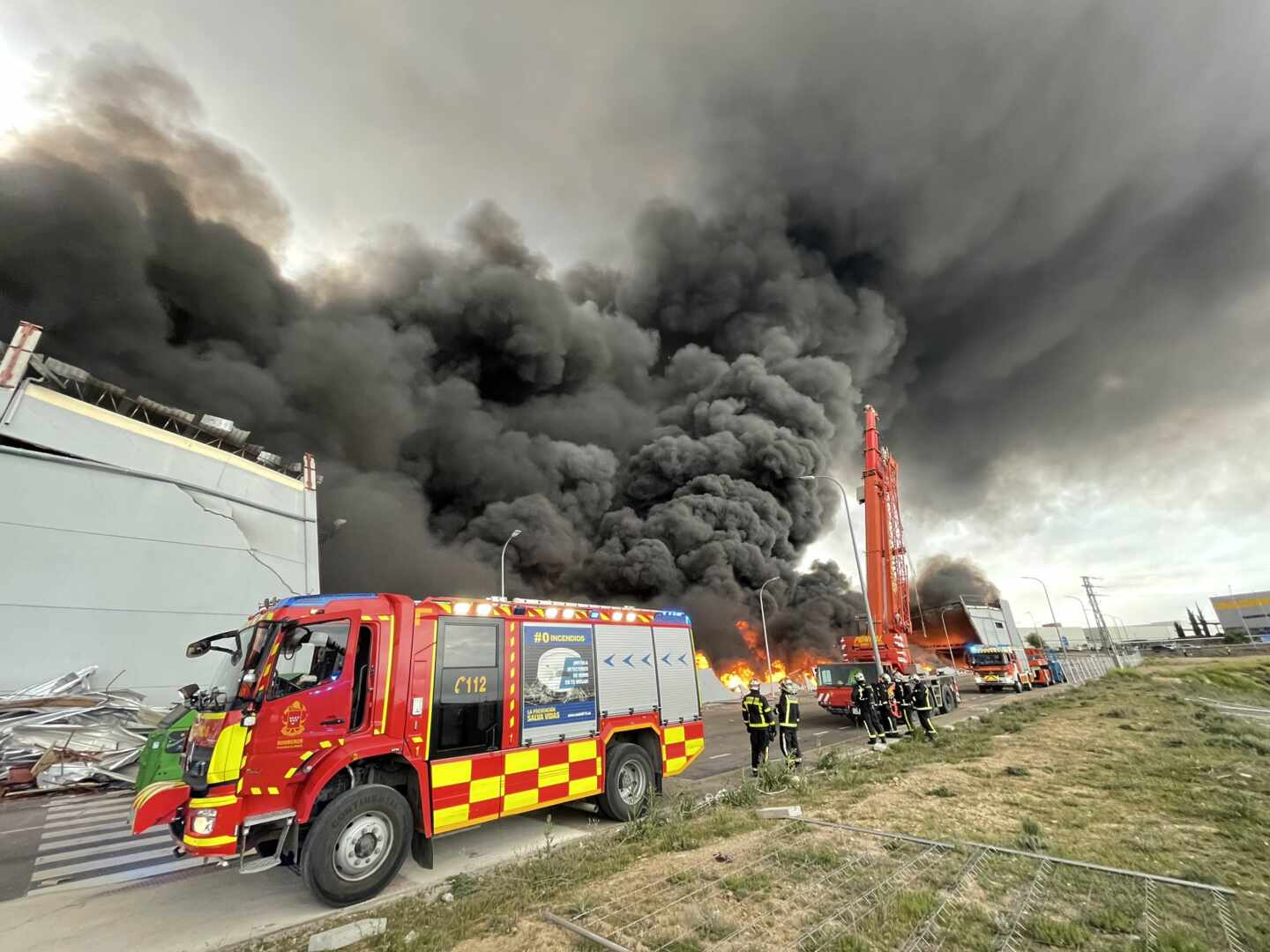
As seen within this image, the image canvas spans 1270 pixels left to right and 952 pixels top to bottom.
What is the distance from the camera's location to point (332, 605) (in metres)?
5.36

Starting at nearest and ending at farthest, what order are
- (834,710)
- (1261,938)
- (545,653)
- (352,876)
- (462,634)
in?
(1261,938) → (352,876) → (462,634) → (545,653) → (834,710)

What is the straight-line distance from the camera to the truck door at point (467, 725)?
5344 millimetres

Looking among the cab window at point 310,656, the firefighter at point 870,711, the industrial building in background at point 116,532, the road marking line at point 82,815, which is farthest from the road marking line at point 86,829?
the firefighter at point 870,711

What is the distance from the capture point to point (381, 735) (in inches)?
200

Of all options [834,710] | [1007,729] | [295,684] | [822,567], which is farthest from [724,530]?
[295,684]

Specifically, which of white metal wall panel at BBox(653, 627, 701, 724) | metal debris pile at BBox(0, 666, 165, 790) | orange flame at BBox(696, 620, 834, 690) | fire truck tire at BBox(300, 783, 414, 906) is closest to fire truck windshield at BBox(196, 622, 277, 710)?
fire truck tire at BBox(300, 783, 414, 906)

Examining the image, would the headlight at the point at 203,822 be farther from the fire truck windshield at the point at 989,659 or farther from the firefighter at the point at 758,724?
the fire truck windshield at the point at 989,659

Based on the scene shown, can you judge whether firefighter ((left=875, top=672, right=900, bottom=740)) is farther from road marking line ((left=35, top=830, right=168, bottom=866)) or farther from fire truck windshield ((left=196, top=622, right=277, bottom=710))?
road marking line ((left=35, top=830, right=168, bottom=866))

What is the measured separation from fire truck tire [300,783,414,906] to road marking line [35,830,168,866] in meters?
4.52

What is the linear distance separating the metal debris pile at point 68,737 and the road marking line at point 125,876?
820 cm

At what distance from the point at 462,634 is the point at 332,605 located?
1.33 meters

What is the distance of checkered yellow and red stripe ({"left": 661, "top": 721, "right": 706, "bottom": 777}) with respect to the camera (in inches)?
307

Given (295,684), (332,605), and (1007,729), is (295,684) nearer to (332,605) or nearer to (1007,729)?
(332,605)

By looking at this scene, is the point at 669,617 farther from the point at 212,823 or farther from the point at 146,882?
the point at 146,882
